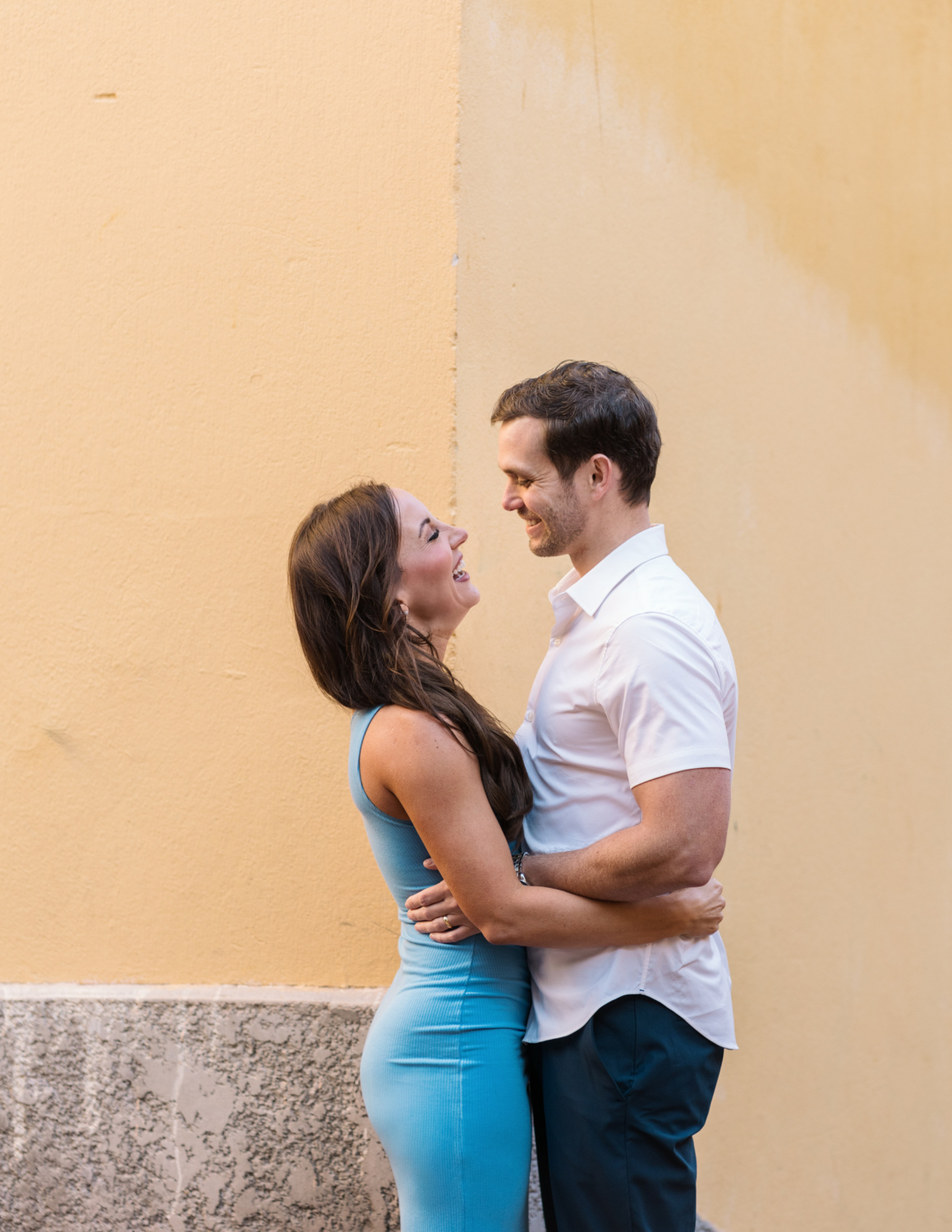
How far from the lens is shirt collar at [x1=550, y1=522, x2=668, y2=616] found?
6.24 ft

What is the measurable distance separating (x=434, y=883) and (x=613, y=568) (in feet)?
2.20

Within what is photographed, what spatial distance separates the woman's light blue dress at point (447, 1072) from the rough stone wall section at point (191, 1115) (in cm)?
70

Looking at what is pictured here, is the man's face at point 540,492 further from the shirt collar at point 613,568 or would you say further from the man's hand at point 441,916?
the man's hand at point 441,916

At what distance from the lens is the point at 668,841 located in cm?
170

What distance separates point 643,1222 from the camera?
1.74 meters

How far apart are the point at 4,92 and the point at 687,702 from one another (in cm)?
240

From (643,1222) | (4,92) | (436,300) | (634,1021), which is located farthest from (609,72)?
(643,1222)

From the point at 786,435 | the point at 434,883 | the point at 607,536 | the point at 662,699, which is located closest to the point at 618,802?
the point at 662,699

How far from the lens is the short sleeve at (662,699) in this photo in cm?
170

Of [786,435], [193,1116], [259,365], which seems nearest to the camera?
[193,1116]

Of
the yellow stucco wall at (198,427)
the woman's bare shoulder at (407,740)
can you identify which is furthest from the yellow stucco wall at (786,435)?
the woman's bare shoulder at (407,740)

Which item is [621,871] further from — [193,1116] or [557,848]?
[193,1116]

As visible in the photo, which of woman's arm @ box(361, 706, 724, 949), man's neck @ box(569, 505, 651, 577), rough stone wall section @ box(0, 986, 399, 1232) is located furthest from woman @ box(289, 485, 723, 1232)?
rough stone wall section @ box(0, 986, 399, 1232)

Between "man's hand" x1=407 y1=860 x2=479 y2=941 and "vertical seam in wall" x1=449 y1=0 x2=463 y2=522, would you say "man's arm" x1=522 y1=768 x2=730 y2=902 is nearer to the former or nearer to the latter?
"man's hand" x1=407 y1=860 x2=479 y2=941
